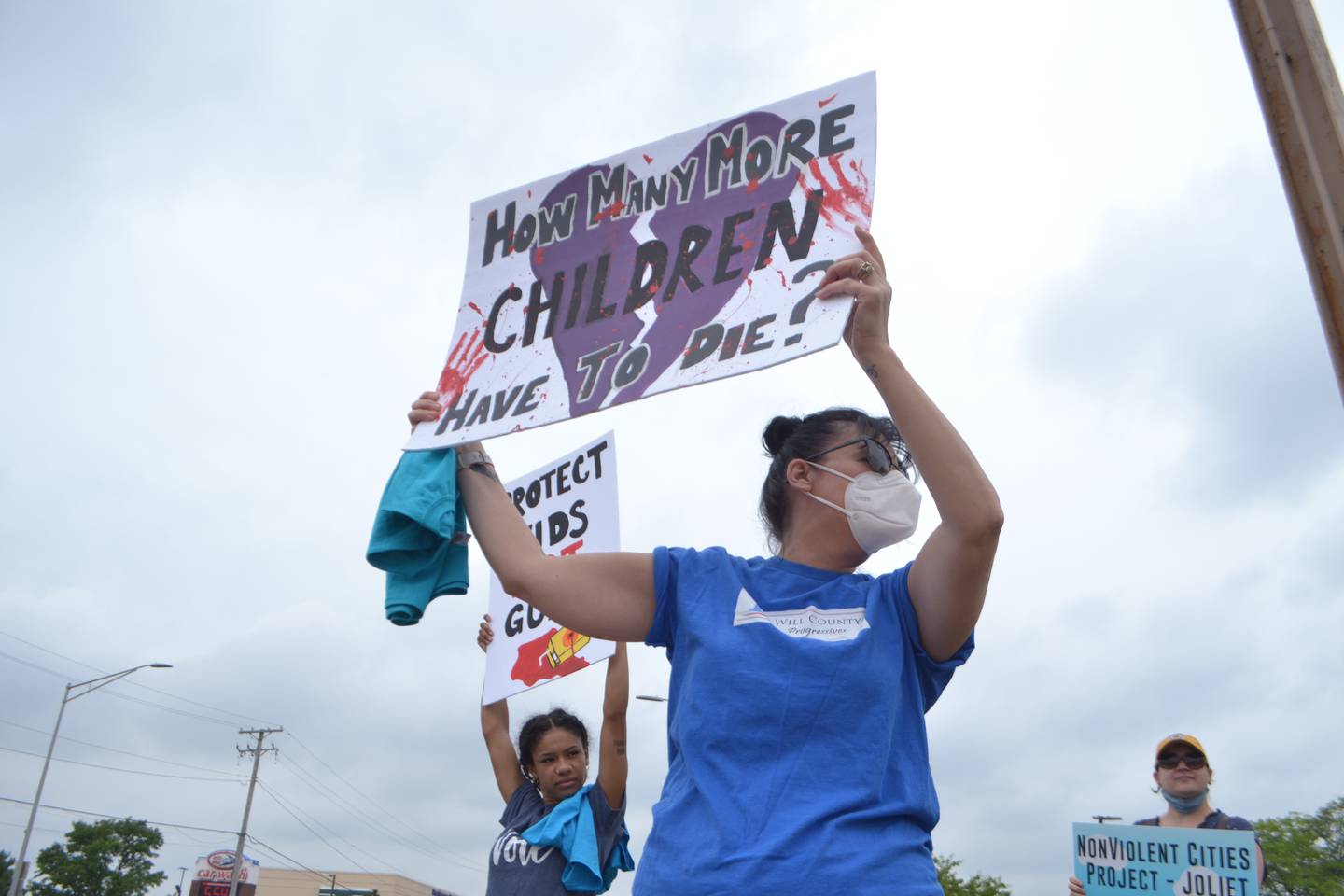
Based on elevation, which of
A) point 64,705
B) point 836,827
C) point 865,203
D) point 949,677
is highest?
point 64,705

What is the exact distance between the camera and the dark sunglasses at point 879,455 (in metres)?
2.42

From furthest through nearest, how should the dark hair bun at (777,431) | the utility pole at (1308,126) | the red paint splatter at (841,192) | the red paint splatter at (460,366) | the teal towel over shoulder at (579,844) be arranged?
the teal towel over shoulder at (579,844) → the red paint splatter at (460,366) → the dark hair bun at (777,431) → the red paint splatter at (841,192) → the utility pole at (1308,126)

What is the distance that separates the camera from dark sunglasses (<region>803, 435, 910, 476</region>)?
2.42 metres

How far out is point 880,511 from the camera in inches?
91.2

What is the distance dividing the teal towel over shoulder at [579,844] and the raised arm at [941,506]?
2472 millimetres

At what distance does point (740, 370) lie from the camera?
2.43 metres

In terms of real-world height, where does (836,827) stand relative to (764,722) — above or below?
below

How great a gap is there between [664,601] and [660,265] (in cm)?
99

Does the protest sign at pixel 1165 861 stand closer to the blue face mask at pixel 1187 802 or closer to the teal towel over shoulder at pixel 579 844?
the blue face mask at pixel 1187 802

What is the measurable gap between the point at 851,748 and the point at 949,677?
365mm

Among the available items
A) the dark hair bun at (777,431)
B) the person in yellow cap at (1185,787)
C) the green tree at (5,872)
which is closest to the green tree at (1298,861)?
the person in yellow cap at (1185,787)

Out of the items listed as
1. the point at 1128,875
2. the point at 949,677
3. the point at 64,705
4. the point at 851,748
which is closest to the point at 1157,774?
the point at 1128,875

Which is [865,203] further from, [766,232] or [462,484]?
[462,484]

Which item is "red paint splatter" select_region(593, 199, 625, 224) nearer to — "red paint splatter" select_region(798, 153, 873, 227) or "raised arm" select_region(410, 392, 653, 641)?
"red paint splatter" select_region(798, 153, 873, 227)
